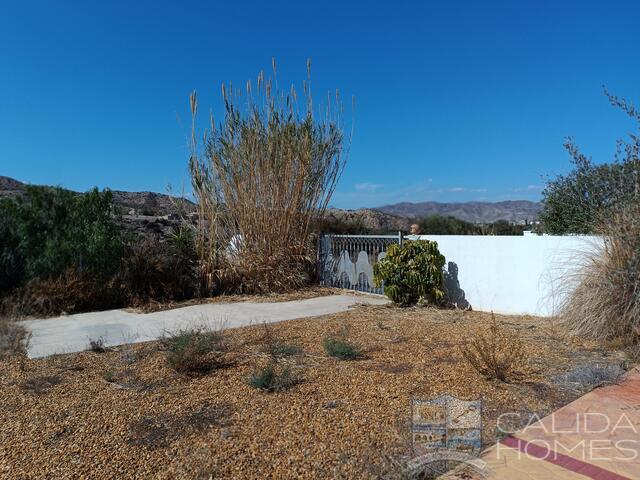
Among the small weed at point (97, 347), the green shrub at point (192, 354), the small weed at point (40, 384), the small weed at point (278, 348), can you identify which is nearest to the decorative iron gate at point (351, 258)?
the small weed at point (278, 348)

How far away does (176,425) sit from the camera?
3.38m

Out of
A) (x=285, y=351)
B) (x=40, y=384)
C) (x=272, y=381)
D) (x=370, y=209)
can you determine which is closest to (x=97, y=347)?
(x=40, y=384)

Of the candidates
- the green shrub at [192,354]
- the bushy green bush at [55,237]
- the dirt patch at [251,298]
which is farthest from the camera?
the dirt patch at [251,298]

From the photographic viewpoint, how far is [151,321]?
295 inches

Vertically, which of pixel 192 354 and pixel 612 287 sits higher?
pixel 612 287

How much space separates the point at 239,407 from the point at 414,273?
17.4ft

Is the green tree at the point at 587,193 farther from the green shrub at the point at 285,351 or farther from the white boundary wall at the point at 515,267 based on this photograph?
the green shrub at the point at 285,351

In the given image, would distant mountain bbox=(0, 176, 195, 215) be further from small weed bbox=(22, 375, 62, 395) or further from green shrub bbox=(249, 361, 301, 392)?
green shrub bbox=(249, 361, 301, 392)

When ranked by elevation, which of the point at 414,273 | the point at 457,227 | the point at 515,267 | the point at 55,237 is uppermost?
the point at 457,227

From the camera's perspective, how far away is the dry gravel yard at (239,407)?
2.86 metres

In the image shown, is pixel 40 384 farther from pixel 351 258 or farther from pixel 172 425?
pixel 351 258

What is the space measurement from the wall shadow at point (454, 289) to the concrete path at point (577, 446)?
4984mm

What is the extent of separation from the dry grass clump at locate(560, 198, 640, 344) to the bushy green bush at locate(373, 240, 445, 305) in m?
2.59

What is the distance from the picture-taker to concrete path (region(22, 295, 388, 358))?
616cm
